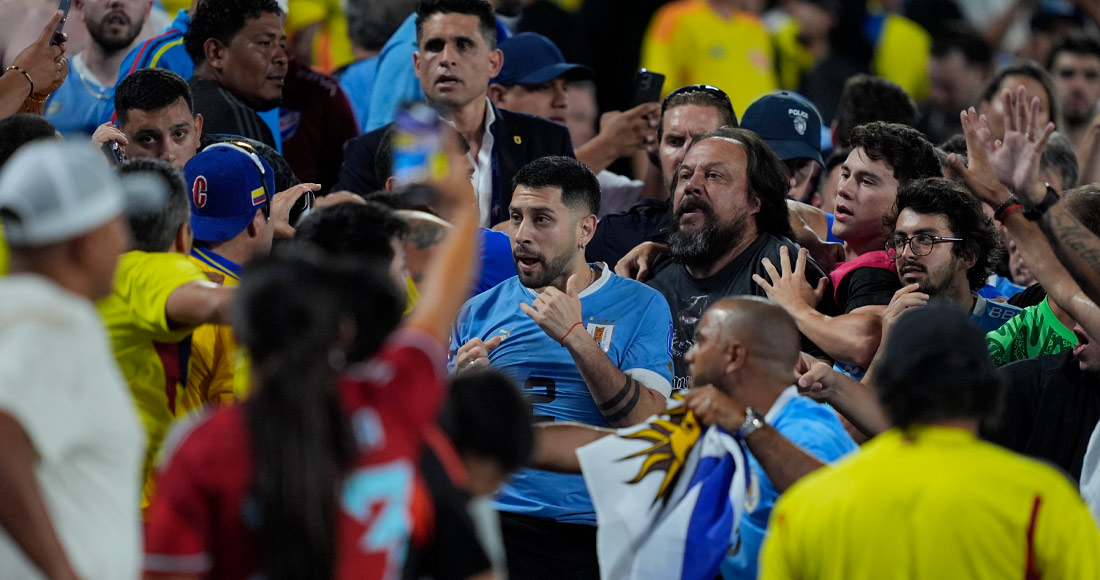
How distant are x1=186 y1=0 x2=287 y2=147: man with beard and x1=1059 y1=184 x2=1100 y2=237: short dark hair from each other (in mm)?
3774

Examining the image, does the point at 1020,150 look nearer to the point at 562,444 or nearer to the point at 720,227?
the point at 720,227

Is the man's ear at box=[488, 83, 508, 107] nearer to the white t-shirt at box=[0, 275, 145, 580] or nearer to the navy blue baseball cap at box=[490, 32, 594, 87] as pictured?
the navy blue baseball cap at box=[490, 32, 594, 87]

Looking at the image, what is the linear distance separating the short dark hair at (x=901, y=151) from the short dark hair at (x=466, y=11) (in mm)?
2134

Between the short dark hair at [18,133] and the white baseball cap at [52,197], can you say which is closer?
the white baseball cap at [52,197]

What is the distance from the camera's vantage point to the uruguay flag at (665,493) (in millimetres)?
4008

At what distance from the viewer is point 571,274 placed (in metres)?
5.65

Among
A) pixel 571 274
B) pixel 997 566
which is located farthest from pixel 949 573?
pixel 571 274

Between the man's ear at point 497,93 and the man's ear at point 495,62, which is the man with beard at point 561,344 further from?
the man's ear at point 497,93

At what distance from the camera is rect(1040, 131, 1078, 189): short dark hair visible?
24.4 ft

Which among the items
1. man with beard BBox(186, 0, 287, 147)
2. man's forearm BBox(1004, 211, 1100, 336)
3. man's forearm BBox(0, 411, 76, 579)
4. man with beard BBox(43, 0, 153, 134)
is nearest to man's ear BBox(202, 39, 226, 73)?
man with beard BBox(186, 0, 287, 147)

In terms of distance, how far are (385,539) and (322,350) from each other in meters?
0.40

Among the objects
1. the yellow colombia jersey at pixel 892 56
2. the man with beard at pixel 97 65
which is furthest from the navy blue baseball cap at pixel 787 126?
the yellow colombia jersey at pixel 892 56

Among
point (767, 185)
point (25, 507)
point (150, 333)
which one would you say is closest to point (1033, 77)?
point (767, 185)

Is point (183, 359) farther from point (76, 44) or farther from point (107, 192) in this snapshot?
point (76, 44)
